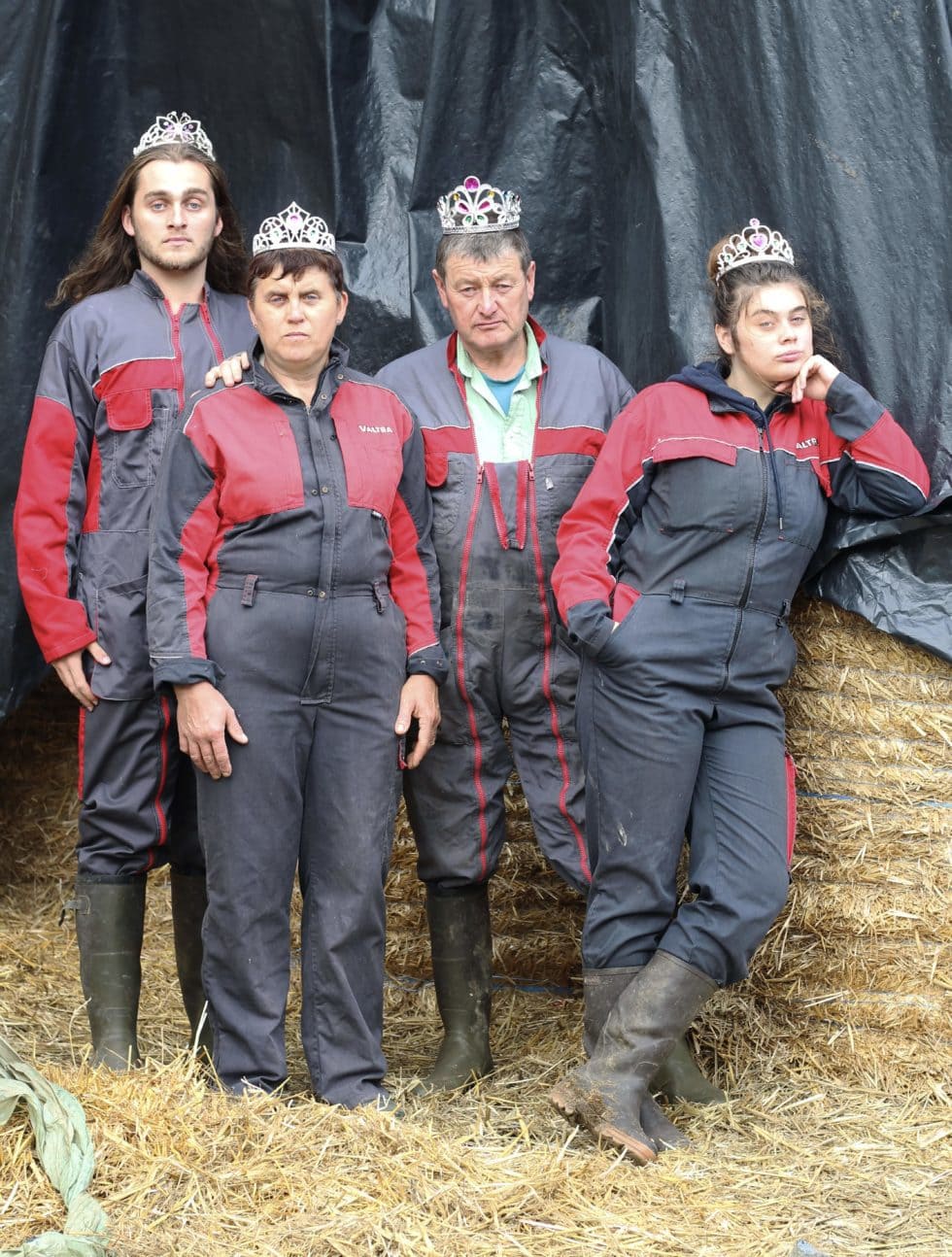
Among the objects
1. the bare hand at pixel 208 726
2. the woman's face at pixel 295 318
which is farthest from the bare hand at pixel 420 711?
the woman's face at pixel 295 318

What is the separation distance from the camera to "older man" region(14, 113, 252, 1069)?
12.5 feet

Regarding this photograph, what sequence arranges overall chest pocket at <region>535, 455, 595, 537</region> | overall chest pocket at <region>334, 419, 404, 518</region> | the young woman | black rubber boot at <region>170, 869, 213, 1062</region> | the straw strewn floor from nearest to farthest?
the straw strewn floor
the young woman
overall chest pocket at <region>334, 419, 404, 518</region>
overall chest pocket at <region>535, 455, 595, 537</region>
black rubber boot at <region>170, 869, 213, 1062</region>

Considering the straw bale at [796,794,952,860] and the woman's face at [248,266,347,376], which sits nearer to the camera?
the woman's face at [248,266,347,376]

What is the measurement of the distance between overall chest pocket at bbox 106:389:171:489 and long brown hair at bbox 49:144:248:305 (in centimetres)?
39

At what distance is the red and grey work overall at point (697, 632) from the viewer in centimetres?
358

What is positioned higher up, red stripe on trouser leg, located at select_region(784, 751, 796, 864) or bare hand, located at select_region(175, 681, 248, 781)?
bare hand, located at select_region(175, 681, 248, 781)

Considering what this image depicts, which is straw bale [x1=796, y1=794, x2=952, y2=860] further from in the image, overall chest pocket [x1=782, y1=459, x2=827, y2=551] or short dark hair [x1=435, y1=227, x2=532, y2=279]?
short dark hair [x1=435, y1=227, x2=532, y2=279]

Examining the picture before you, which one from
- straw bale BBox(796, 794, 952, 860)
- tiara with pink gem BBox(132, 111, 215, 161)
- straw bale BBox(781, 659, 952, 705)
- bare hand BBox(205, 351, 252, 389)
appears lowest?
straw bale BBox(796, 794, 952, 860)

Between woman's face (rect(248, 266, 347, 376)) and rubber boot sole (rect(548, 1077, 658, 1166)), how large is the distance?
165 centimetres

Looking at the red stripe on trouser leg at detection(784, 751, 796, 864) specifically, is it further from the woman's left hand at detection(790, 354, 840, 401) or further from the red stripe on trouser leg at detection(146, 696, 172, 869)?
the red stripe on trouser leg at detection(146, 696, 172, 869)

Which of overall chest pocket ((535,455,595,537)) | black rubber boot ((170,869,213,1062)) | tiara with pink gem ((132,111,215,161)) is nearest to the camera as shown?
overall chest pocket ((535,455,595,537))

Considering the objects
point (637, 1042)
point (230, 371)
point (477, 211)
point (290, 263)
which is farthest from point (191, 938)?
point (477, 211)

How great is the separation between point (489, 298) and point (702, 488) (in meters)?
0.67

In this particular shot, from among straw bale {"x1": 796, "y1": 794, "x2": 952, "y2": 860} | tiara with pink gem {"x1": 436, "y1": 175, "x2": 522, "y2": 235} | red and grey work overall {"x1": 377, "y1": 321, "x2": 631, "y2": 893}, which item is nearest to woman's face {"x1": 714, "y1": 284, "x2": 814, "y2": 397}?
red and grey work overall {"x1": 377, "y1": 321, "x2": 631, "y2": 893}
